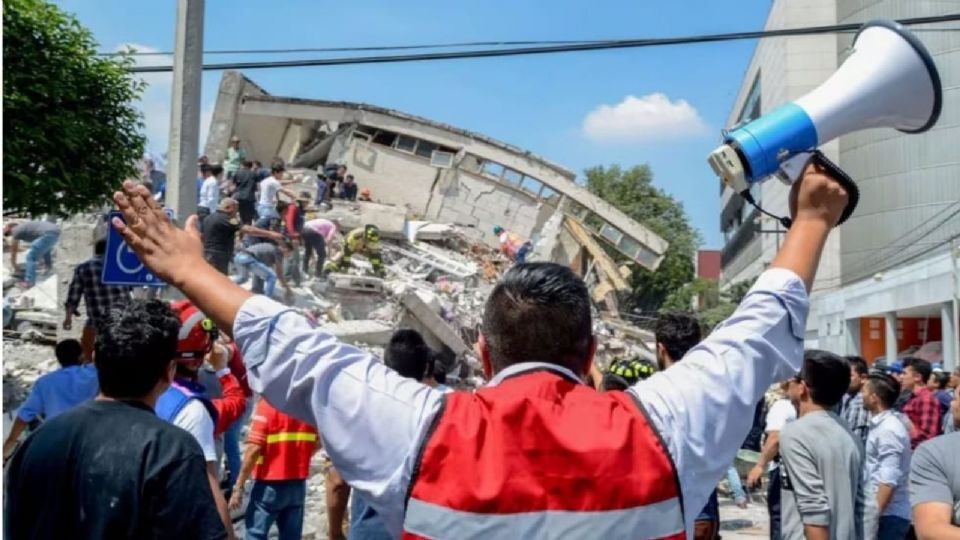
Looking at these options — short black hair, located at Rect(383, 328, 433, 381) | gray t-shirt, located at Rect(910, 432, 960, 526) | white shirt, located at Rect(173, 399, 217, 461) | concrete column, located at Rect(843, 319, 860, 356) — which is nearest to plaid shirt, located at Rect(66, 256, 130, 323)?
short black hair, located at Rect(383, 328, 433, 381)

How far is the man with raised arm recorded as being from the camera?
5.37 feet

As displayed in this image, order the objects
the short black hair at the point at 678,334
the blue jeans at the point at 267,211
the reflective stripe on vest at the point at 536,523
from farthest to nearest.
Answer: the blue jeans at the point at 267,211 → the short black hair at the point at 678,334 → the reflective stripe on vest at the point at 536,523

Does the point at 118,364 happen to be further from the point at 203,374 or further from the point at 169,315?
the point at 203,374

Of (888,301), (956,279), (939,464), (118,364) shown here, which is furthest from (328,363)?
(888,301)

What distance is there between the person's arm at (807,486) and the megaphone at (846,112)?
2.42m

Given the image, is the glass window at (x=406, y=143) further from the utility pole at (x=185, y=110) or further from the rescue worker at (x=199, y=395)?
the rescue worker at (x=199, y=395)

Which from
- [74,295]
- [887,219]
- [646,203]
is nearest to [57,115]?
[74,295]

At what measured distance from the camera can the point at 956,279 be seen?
21281mm

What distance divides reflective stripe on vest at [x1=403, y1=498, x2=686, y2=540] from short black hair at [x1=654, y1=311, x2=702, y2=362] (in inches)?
107

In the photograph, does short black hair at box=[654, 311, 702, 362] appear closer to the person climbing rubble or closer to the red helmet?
the red helmet

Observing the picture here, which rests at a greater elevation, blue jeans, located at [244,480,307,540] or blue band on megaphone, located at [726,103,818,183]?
blue band on megaphone, located at [726,103,818,183]

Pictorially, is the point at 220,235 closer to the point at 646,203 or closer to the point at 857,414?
the point at 857,414

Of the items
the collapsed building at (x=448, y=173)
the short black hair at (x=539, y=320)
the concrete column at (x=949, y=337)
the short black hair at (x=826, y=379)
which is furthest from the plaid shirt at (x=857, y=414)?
the collapsed building at (x=448, y=173)

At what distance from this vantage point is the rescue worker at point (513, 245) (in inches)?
1039
